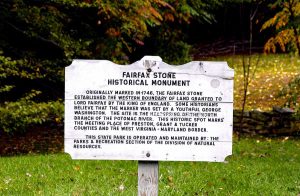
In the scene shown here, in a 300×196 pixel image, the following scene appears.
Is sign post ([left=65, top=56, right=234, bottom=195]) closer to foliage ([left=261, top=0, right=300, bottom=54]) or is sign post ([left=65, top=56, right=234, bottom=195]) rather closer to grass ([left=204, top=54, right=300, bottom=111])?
foliage ([left=261, top=0, right=300, bottom=54])

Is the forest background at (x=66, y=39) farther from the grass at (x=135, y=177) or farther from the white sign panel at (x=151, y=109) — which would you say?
the white sign panel at (x=151, y=109)

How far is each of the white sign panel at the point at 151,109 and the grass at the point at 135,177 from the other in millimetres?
1660

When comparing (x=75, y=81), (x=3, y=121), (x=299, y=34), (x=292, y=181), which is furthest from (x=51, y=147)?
(x=75, y=81)

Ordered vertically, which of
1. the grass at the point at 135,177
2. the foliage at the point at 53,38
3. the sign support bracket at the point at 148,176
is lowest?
the grass at the point at 135,177

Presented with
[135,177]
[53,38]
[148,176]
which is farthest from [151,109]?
[53,38]

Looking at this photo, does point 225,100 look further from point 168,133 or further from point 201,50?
point 201,50

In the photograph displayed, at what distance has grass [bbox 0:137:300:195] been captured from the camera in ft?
20.6

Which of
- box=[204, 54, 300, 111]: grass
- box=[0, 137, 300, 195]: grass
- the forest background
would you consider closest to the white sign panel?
box=[0, 137, 300, 195]: grass

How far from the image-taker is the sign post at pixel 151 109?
14.5 ft

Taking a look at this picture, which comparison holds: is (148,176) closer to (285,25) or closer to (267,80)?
(285,25)

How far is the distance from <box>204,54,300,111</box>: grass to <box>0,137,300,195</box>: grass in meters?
5.49

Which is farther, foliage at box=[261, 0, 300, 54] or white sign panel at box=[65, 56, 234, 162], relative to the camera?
foliage at box=[261, 0, 300, 54]

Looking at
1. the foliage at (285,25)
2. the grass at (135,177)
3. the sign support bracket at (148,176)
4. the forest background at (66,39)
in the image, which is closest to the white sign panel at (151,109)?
the sign support bracket at (148,176)

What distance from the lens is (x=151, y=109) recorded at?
174 inches
